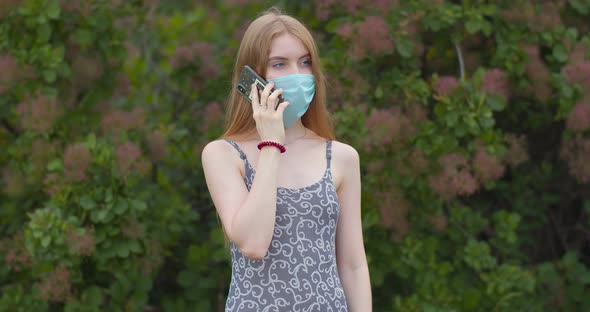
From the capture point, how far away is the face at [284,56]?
244 centimetres

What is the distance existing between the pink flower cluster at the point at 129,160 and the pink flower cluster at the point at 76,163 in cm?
14

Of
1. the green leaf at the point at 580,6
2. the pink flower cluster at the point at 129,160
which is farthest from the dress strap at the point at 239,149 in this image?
the green leaf at the point at 580,6

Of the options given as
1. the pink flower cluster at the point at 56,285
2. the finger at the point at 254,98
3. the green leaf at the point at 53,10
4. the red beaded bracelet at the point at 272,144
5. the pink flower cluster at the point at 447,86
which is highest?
the green leaf at the point at 53,10

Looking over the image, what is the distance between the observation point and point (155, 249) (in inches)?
162

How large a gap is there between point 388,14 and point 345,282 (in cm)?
190

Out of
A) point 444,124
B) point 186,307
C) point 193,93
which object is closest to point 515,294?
point 444,124

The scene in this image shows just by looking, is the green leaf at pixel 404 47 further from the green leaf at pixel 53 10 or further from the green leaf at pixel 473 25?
the green leaf at pixel 53 10

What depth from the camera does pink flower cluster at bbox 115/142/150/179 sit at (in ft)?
12.8

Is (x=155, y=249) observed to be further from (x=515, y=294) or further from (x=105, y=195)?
(x=515, y=294)

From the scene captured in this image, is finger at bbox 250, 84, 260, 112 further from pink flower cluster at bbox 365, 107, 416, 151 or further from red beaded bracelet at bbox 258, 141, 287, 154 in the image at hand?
pink flower cluster at bbox 365, 107, 416, 151

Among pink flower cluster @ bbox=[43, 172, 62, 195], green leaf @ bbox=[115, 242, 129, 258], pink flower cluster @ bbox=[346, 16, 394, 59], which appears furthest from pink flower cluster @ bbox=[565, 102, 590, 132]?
pink flower cluster @ bbox=[43, 172, 62, 195]

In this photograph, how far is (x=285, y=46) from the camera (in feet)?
8.03

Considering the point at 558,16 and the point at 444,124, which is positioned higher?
the point at 558,16

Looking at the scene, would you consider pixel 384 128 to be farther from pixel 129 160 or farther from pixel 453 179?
pixel 129 160
